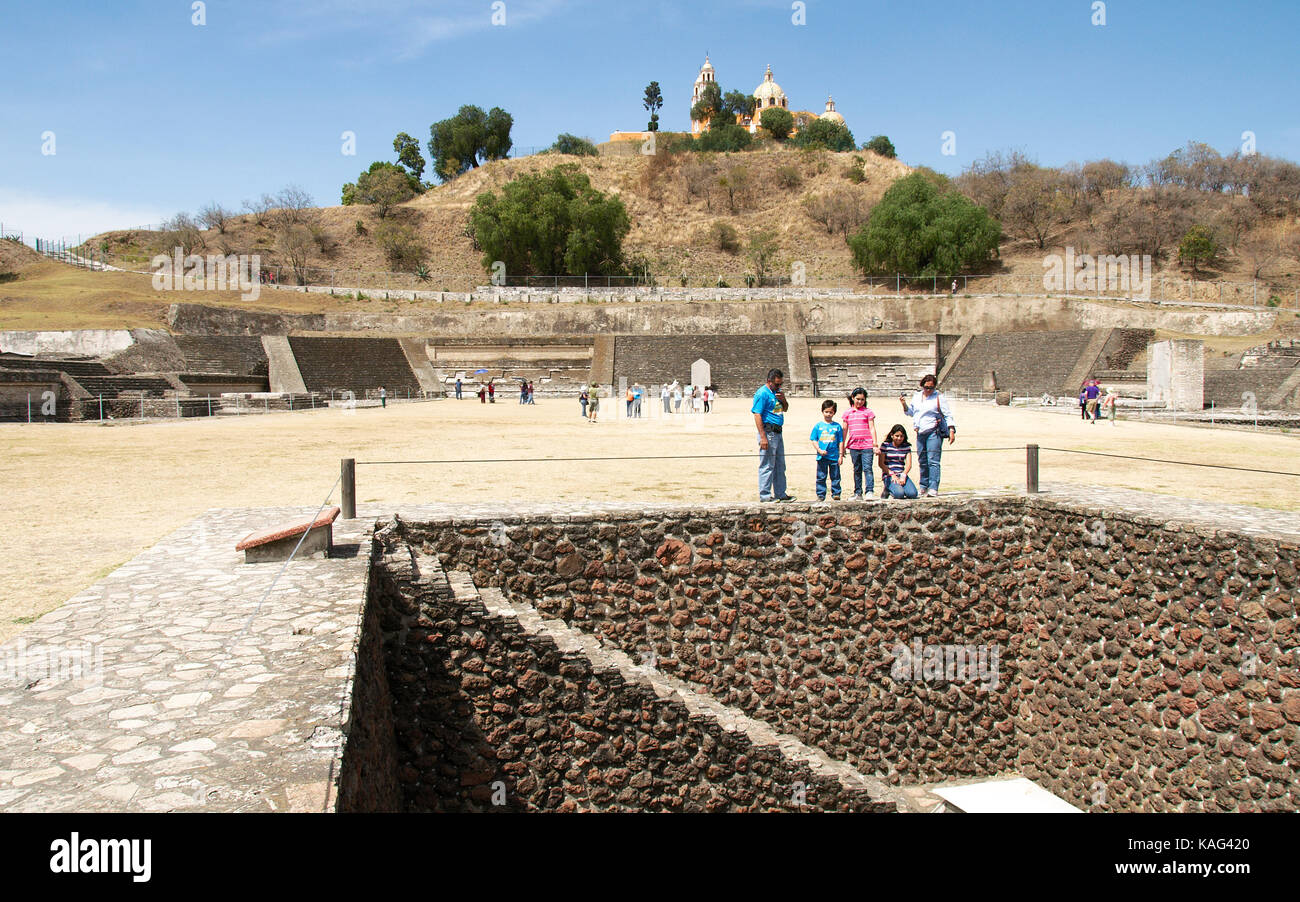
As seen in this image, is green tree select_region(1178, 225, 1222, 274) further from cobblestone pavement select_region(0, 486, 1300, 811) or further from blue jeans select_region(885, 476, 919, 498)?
cobblestone pavement select_region(0, 486, 1300, 811)

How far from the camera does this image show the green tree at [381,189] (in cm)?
6556

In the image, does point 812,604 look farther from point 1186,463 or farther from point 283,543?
point 1186,463

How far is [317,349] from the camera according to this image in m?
32.2

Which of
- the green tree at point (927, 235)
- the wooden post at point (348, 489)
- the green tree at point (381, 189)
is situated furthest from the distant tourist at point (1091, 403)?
the green tree at point (381, 189)

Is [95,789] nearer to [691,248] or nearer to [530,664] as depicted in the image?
[530,664]

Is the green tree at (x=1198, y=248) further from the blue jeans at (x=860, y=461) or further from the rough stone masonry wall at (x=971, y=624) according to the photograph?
the blue jeans at (x=860, y=461)

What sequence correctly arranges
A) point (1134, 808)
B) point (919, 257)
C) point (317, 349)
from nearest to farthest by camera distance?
point (1134, 808), point (317, 349), point (919, 257)

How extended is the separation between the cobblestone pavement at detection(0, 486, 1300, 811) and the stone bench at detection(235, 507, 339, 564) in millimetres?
147

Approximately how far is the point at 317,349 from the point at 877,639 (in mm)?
29127

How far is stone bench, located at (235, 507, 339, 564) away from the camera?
593 cm

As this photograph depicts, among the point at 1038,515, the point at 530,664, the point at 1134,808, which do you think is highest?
the point at 1038,515

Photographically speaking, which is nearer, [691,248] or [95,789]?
[95,789]

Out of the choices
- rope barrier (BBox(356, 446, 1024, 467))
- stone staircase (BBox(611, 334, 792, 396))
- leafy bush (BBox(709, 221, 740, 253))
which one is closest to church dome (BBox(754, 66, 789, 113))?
leafy bush (BBox(709, 221, 740, 253))
